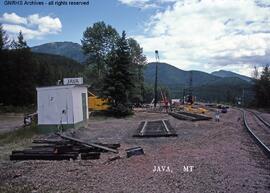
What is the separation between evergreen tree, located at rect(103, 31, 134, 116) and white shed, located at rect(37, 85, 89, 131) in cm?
1782

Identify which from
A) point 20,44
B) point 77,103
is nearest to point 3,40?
point 20,44

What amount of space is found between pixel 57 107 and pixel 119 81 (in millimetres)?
19160

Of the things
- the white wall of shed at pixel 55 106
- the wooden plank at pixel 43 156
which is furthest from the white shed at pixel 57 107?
the wooden plank at pixel 43 156

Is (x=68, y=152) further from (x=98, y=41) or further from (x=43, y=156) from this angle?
(x=98, y=41)

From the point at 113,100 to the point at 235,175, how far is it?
1366 inches

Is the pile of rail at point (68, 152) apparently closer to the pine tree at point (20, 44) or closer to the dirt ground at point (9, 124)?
the dirt ground at point (9, 124)

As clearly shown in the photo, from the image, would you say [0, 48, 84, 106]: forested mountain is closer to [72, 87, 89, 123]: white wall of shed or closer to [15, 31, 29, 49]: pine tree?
[15, 31, 29, 49]: pine tree

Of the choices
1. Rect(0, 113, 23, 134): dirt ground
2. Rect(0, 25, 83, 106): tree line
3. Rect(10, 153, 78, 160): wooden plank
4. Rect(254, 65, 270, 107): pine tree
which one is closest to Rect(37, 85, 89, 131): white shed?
Rect(0, 113, 23, 134): dirt ground

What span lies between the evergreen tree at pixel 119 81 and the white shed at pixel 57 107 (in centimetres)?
1782

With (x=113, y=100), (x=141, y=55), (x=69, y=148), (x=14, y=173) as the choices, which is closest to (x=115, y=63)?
(x=113, y=100)

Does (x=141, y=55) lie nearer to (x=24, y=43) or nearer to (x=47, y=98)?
(x=24, y=43)

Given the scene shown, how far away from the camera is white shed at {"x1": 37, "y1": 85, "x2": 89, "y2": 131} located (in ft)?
85.0

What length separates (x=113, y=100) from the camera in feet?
148

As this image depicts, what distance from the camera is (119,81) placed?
44.9 metres
